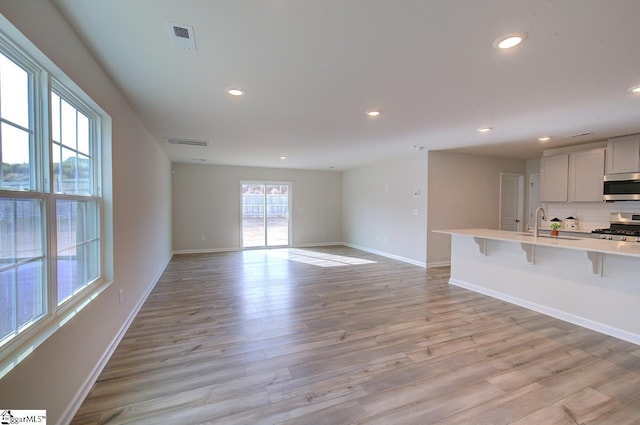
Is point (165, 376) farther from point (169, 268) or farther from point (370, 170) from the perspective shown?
point (370, 170)

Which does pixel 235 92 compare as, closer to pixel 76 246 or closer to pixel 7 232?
pixel 76 246

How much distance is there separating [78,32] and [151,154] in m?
2.84

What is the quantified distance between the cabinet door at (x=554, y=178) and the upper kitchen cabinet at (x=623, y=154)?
0.62 m

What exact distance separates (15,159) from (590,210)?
724 centimetres

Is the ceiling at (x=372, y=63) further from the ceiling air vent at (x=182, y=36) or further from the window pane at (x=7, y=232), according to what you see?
the window pane at (x=7, y=232)

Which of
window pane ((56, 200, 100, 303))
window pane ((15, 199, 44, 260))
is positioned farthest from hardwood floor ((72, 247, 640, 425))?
window pane ((15, 199, 44, 260))

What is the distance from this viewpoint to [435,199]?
236 inches

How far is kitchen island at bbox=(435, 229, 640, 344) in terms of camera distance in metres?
2.90

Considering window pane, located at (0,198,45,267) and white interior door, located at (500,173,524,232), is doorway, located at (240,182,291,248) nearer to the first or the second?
white interior door, located at (500,173,524,232)

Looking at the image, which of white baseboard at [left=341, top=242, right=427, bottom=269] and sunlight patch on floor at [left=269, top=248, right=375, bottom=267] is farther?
sunlight patch on floor at [left=269, top=248, right=375, bottom=267]

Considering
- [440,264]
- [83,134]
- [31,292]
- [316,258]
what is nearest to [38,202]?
[31,292]

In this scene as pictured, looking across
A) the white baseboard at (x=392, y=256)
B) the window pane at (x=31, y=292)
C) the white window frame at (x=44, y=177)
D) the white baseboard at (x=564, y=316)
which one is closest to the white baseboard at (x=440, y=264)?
the white baseboard at (x=392, y=256)

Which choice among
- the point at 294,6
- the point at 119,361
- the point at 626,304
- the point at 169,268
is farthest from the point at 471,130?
the point at 169,268

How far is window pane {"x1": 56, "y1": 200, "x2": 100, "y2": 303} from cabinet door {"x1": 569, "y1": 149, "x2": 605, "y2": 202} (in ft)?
22.3
